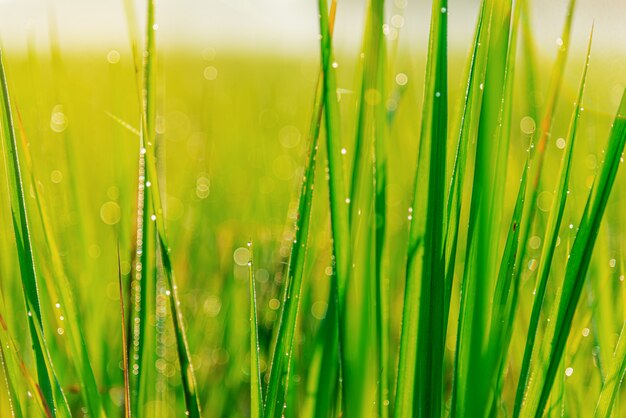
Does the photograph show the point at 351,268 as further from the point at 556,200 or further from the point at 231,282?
the point at 231,282

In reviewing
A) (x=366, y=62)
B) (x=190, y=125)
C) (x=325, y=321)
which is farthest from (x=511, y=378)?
(x=190, y=125)

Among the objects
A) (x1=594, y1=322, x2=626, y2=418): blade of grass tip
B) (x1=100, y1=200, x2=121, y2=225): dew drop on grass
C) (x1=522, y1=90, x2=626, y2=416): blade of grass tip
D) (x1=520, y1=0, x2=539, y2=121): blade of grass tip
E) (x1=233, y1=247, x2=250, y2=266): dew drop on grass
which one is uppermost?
(x1=520, y1=0, x2=539, y2=121): blade of grass tip

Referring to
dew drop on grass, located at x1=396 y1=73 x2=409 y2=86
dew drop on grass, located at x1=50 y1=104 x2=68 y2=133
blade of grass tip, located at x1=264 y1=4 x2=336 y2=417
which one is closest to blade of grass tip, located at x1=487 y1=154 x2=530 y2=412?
blade of grass tip, located at x1=264 y1=4 x2=336 y2=417

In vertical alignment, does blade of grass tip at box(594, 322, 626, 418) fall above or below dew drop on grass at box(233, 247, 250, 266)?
above

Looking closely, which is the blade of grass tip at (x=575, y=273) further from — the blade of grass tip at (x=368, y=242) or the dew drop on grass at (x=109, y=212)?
the dew drop on grass at (x=109, y=212)

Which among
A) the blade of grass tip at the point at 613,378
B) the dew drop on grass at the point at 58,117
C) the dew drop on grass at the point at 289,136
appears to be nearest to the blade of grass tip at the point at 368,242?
the blade of grass tip at the point at 613,378

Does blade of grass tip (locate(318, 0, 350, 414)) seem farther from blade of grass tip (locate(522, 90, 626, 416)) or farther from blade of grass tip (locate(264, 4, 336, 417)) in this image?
blade of grass tip (locate(522, 90, 626, 416))
